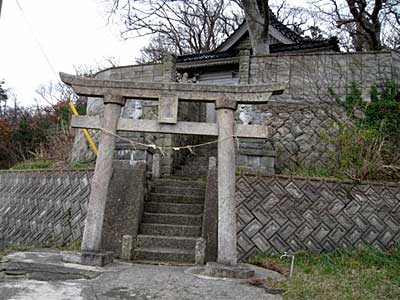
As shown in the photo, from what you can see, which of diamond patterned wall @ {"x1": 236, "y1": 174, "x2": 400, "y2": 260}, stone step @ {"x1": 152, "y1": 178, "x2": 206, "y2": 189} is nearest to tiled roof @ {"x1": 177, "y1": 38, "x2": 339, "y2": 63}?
stone step @ {"x1": 152, "y1": 178, "x2": 206, "y2": 189}

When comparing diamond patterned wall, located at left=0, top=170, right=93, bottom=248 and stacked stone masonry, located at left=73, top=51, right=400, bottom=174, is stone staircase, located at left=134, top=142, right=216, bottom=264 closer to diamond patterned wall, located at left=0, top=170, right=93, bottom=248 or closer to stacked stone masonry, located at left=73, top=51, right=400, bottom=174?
diamond patterned wall, located at left=0, top=170, right=93, bottom=248

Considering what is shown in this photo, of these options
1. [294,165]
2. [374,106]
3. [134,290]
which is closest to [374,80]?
[374,106]

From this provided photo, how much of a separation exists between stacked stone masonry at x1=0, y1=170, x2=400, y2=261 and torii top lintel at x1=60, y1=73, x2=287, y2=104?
95.9 inches

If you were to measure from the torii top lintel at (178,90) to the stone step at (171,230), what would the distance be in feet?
7.94

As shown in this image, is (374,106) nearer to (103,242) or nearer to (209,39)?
(103,242)

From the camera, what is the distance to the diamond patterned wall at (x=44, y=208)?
8.41 meters

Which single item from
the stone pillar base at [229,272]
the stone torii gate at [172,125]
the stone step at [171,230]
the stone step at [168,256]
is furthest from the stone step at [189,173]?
the stone pillar base at [229,272]

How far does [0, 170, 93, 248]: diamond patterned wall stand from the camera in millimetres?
8414

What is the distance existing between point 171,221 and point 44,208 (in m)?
3.92

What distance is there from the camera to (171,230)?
6.98m

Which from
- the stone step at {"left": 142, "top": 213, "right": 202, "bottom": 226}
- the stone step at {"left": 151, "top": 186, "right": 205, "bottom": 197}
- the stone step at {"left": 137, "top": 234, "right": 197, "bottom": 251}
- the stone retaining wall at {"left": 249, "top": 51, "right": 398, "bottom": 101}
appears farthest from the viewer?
the stone retaining wall at {"left": 249, "top": 51, "right": 398, "bottom": 101}

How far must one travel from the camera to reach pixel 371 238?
735 cm

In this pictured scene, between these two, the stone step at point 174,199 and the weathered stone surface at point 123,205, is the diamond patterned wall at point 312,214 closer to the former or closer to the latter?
the stone step at point 174,199

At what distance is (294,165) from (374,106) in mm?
2607
